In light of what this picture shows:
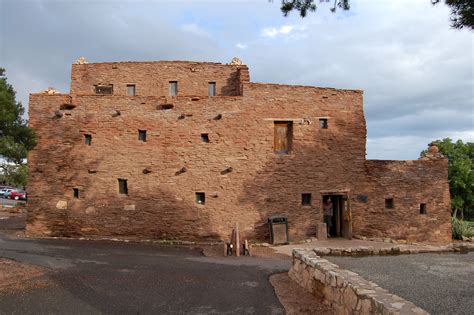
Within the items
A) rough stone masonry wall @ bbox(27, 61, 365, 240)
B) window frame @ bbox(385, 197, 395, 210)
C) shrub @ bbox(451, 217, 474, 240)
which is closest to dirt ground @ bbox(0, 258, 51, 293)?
rough stone masonry wall @ bbox(27, 61, 365, 240)

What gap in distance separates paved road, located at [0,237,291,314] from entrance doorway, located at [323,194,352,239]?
19.7 ft

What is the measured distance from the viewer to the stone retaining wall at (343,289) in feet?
16.4

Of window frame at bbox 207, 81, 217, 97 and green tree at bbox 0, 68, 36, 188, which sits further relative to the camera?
window frame at bbox 207, 81, 217, 97

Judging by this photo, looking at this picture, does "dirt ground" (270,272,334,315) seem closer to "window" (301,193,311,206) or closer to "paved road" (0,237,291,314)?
"paved road" (0,237,291,314)

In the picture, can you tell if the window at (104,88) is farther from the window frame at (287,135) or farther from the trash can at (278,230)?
the trash can at (278,230)

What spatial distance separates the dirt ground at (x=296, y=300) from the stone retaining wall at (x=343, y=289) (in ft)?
0.47

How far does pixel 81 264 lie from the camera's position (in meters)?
10.3

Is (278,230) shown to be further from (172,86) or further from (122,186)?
Result: (172,86)

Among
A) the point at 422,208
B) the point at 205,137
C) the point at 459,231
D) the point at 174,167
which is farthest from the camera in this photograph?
the point at 459,231

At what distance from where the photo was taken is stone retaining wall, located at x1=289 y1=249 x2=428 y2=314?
4.99 metres

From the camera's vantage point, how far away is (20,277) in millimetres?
8461

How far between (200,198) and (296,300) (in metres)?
9.26

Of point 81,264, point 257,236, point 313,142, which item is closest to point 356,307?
point 81,264

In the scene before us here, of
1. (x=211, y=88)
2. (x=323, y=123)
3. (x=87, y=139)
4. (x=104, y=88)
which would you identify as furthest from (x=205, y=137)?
(x=104, y=88)
